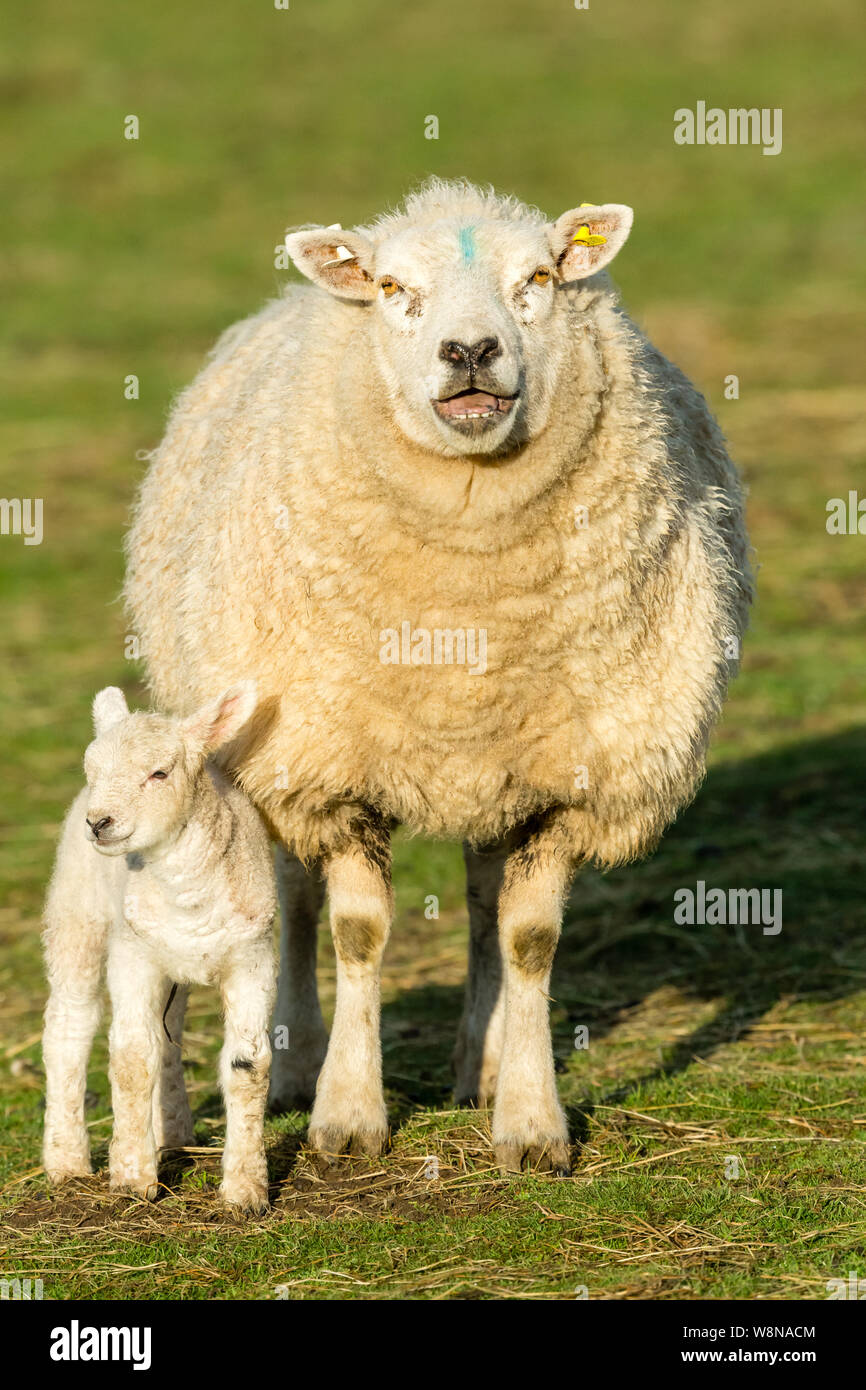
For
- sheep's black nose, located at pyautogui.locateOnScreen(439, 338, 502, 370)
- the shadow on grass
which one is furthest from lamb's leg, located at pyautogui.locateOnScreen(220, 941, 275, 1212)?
sheep's black nose, located at pyautogui.locateOnScreen(439, 338, 502, 370)

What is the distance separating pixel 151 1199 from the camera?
475 centimetres

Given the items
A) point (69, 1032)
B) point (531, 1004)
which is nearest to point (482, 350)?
point (531, 1004)

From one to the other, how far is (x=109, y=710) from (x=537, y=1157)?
160cm

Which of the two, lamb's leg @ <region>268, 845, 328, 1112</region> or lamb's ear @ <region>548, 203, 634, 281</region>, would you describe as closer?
lamb's ear @ <region>548, 203, 634, 281</region>

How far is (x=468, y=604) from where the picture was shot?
4.92m

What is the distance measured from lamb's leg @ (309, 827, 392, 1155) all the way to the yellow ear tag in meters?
1.68

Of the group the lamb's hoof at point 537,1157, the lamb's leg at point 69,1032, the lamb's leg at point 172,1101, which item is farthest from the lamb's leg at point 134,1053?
the lamb's hoof at point 537,1157

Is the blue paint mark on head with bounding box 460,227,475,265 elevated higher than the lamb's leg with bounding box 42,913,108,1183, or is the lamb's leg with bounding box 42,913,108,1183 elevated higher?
the blue paint mark on head with bounding box 460,227,475,265

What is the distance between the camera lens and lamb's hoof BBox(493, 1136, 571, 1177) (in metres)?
4.96

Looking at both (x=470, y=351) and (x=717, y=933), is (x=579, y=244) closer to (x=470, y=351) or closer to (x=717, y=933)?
(x=470, y=351)

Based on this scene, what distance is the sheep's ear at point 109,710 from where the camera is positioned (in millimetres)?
4695

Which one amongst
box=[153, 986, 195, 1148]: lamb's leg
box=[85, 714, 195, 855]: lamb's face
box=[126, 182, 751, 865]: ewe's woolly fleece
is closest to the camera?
box=[85, 714, 195, 855]: lamb's face

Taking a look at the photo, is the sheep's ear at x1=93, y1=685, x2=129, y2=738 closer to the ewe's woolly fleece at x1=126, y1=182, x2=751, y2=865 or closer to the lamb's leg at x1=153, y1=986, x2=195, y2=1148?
the ewe's woolly fleece at x1=126, y1=182, x2=751, y2=865
